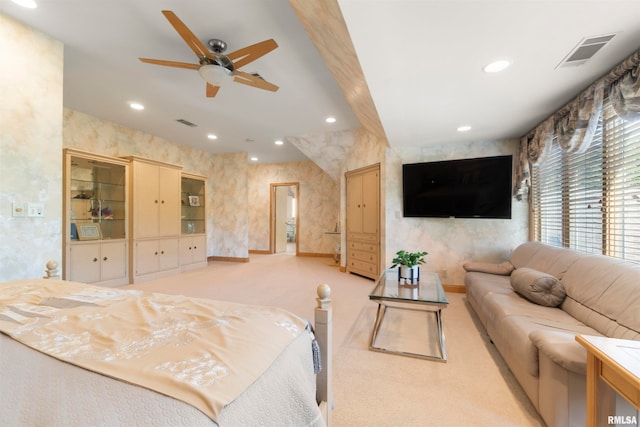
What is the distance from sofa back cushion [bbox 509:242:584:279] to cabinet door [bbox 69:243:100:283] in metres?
5.49

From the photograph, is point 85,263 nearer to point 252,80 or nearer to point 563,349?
point 252,80

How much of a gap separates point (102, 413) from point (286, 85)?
3082 millimetres

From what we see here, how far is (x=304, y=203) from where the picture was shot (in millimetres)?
Result: 7367

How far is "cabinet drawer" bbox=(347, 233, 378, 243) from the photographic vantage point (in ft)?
14.6

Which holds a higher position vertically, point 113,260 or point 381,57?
point 381,57

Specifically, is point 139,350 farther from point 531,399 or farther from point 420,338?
point 420,338

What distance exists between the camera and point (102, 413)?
23.0 inches

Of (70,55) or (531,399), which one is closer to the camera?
(531,399)

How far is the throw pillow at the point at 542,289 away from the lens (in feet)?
6.60

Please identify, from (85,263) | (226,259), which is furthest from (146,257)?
(226,259)

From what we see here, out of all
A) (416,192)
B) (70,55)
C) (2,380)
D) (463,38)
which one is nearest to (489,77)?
(463,38)

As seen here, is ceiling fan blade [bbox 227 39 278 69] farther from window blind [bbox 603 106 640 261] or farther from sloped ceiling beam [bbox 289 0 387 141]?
window blind [bbox 603 106 640 261]

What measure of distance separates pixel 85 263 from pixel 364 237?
4239 mm

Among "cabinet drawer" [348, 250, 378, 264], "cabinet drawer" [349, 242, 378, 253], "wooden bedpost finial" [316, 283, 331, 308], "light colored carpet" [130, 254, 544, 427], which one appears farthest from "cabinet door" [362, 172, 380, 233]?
"wooden bedpost finial" [316, 283, 331, 308]
